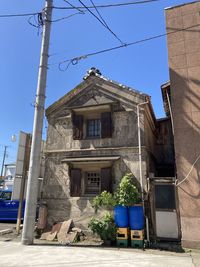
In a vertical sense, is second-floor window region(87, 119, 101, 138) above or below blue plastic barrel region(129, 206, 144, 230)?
above

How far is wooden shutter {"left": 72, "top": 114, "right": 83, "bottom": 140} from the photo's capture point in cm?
1223

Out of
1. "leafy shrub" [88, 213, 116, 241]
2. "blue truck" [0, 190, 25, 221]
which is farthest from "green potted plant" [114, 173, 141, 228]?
"blue truck" [0, 190, 25, 221]

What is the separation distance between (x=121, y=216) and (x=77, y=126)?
16.8 feet

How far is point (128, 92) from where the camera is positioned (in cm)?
1169

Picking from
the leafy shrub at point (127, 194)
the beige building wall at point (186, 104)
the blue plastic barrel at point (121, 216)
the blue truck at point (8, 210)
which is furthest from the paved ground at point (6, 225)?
the beige building wall at point (186, 104)

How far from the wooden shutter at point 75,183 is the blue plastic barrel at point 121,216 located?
7.94 ft

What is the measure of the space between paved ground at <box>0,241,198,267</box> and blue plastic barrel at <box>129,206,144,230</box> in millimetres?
967

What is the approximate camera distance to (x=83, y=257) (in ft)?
23.4

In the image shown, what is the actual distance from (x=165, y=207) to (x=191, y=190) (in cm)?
142

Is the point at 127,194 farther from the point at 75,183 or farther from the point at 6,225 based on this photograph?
the point at 6,225

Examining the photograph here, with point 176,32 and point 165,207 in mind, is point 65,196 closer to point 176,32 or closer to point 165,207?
point 165,207

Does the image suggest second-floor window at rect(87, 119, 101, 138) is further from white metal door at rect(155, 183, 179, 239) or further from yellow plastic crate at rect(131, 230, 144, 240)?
yellow plastic crate at rect(131, 230, 144, 240)

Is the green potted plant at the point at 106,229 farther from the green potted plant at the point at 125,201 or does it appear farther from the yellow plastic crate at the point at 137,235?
the yellow plastic crate at the point at 137,235

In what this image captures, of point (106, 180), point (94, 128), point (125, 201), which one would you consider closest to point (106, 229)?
point (125, 201)
